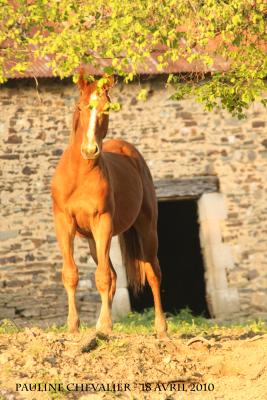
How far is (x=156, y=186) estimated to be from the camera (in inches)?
549

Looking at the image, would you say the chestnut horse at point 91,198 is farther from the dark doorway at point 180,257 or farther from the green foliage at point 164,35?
the dark doorway at point 180,257

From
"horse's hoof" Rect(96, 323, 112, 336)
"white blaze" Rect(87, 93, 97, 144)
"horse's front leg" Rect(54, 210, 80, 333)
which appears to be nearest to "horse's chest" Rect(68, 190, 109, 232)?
"horse's front leg" Rect(54, 210, 80, 333)

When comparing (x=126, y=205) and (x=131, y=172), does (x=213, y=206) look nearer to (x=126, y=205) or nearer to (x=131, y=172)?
(x=131, y=172)

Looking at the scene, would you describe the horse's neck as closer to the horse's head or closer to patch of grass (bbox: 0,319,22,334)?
the horse's head

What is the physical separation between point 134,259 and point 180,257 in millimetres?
9775

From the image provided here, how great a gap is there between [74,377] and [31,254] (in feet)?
23.1

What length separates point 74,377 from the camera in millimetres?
6391

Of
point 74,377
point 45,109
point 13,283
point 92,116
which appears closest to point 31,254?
point 13,283

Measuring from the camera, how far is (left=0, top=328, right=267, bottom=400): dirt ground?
6230 millimetres

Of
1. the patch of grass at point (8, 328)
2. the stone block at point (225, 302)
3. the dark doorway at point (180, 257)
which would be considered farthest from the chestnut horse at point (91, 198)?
the dark doorway at point (180, 257)

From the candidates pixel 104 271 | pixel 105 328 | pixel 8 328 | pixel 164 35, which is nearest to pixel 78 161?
pixel 104 271

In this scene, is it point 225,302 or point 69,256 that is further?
point 225,302

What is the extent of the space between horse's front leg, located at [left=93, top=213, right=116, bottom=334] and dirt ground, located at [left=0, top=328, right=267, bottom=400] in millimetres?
215

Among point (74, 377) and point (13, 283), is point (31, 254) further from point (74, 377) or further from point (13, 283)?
point (74, 377)
